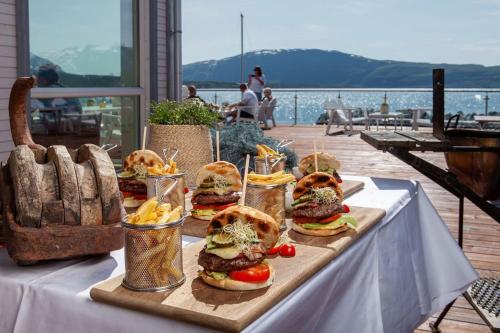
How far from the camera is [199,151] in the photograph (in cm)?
223

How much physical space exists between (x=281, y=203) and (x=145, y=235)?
598 mm

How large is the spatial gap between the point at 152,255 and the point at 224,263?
0.15 meters

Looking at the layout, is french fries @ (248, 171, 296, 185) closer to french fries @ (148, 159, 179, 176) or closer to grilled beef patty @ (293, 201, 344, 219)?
grilled beef patty @ (293, 201, 344, 219)

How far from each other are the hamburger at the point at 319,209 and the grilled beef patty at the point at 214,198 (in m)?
0.19

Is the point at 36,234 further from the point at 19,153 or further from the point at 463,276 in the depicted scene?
the point at 463,276

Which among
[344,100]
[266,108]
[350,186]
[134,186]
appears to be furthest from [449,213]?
[344,100]

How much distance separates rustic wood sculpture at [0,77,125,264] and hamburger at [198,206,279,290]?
256 millimetres

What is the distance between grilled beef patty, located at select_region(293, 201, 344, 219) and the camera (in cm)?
163

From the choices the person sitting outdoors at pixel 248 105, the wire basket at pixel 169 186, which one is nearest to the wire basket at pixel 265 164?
the wire basket at pixel 169 186

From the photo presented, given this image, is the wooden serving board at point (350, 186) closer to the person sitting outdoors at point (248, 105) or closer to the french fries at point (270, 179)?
the french fries at point (270, 179)

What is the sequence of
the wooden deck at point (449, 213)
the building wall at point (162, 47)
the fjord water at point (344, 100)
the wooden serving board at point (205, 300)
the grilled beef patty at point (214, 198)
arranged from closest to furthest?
1. the wooden serving board at point (205, 300)
2. the grilled beef patty at point (214, 198)
3. the wooden deck at point (449, 213)
4. the building wall at point (162, 47)
5. the fjord water at point (344, 100)

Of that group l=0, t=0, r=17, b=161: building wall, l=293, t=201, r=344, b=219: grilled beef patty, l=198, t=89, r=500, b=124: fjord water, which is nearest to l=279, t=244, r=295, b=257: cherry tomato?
l=293, t=201, r=344, b=219: grilled beef patty

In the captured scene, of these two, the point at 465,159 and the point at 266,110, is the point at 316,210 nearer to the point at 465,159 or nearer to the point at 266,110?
the point at 465,159

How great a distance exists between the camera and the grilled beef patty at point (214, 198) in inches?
68.7
